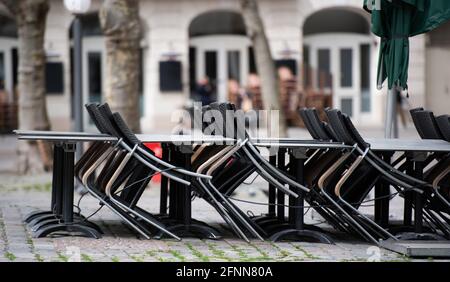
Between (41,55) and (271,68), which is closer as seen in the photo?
(41,55)

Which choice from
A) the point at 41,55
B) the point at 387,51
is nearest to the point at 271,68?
the point at 41,55

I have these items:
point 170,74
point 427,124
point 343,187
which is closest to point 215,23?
point 170,74

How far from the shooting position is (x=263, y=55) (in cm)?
2100

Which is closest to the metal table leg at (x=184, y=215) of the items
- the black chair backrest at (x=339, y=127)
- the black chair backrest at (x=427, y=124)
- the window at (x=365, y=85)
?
the black chair backrest at (x=339, y=127)

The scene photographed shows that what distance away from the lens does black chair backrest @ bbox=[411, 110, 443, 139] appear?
8.49m

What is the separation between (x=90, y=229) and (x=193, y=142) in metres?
1.12

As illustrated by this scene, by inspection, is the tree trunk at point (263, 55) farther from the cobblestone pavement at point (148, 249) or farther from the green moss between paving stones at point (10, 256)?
the green moss between paving stones at point (10, 256)

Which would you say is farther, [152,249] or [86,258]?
[152,249]

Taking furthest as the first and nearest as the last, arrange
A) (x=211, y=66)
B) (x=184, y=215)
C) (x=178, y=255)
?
1. (x=211, y=66)
2. (x=184, y=215)
3. (x=178, y=255)

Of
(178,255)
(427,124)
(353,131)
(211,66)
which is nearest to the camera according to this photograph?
(178,255)

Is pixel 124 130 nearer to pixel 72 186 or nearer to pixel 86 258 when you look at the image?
pixel 72 186

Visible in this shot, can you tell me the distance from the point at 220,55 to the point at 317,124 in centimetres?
2450
